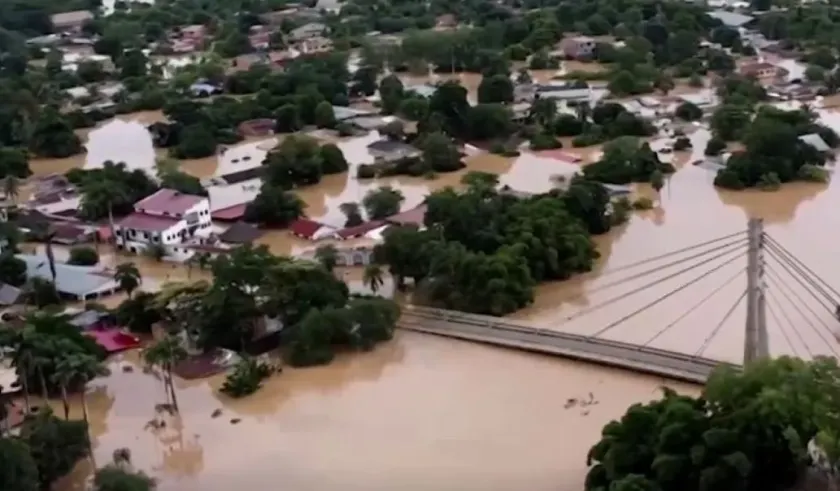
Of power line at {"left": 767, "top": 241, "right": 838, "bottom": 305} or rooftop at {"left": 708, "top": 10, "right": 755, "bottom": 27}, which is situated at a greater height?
power line at {"left": 767, "top": 241, "right": 838, "bottom": 305}

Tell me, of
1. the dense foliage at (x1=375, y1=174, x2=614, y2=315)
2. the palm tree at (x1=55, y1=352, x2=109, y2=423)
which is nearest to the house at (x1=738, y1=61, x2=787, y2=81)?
the dense foliage at (x1=375, y1=174, x2=614, y2=315)

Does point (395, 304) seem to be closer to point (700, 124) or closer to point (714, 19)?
point (700, 124)

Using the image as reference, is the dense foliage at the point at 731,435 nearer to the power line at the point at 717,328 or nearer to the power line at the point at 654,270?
the power line at the point at 717,328

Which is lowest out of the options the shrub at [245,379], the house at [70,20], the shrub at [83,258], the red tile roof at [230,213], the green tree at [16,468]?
the house at [70,20]

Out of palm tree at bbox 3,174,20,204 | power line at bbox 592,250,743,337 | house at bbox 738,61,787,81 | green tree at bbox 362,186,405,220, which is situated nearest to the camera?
power line at bbox 592,250,743,337

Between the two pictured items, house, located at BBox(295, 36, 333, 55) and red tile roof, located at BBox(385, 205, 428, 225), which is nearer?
red tile roof, located at BBox(385, 205, 428, 225)

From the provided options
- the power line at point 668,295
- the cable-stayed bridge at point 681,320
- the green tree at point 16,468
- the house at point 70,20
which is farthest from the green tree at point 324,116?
the house at point 70,20

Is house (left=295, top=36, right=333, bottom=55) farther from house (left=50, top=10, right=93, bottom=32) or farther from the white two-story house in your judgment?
the white two-story house
